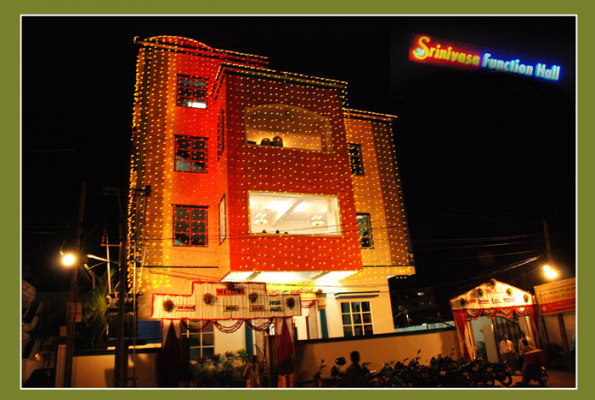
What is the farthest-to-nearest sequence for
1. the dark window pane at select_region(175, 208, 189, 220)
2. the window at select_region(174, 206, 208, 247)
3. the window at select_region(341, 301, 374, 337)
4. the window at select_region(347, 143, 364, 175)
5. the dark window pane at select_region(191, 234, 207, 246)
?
the window at select_region(347, 143, 364, 175), the window at select_region(341, 301, 374, 337), the dark window pane at select_region(175, 208, 189, 220), the dark window pane at select_region(191, 234, 207, 246), the window at select_region(174, 206, 208, 247)

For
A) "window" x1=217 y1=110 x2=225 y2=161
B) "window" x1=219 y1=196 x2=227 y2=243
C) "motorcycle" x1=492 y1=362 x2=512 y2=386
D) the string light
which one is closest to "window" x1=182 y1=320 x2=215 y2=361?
the string light

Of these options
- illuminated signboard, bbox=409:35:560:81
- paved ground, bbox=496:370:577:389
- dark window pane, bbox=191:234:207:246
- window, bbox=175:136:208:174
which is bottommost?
paved ground, bbox=496:370:577:389

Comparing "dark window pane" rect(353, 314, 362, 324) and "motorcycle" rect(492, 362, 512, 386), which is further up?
"dark window pane" rect(353, 314, 362, 324)

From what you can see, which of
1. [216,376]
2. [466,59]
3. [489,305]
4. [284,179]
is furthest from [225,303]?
[466,59]

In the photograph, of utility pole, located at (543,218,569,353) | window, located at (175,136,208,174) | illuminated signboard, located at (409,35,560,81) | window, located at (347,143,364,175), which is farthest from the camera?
illuminated signboard, located at (409,35,560,81)

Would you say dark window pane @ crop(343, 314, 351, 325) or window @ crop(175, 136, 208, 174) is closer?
window @ crop(175, 136, 208, 174)

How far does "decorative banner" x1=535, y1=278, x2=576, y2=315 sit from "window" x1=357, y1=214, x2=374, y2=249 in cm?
747

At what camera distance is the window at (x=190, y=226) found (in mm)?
17594

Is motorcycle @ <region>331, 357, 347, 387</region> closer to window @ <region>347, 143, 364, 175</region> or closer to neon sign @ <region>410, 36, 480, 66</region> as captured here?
window @ <region>347, 143, 364, 175</region>

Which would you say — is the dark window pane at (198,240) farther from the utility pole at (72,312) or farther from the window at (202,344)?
the utility pole at (72,312)

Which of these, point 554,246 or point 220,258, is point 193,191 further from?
point 554,246

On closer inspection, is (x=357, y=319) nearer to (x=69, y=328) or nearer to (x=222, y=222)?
(x=222, y=222)

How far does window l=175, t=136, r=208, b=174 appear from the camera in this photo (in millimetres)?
18672

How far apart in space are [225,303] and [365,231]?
835 centimetres
